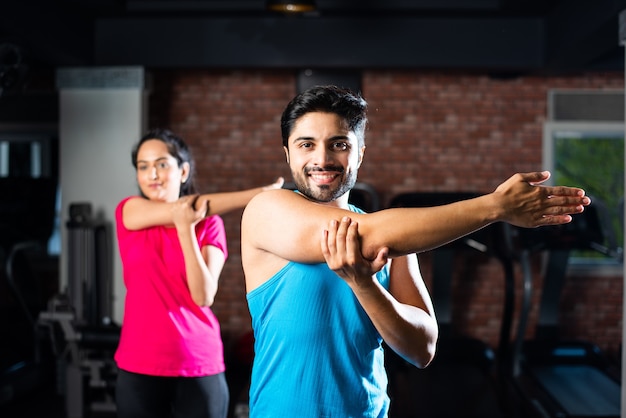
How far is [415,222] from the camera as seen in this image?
1.21m

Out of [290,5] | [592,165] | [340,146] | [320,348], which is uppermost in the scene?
[290,5]

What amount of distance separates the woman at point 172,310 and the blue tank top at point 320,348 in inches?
39.2

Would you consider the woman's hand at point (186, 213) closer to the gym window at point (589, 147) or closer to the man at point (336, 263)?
the man at point (336, 263)

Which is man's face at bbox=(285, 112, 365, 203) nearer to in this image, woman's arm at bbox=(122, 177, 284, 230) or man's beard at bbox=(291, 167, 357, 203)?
man's beard at bbox=(291, 167, 357, 203)

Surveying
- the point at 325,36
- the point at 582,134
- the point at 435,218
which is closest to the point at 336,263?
the point at 435,218

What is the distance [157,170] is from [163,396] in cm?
81

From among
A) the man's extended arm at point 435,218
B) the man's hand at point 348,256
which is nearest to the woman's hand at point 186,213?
the man's extended arm at point 435,218

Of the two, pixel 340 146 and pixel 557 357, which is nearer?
pixel 340 146

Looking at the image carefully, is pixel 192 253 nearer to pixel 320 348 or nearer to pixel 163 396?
pixel 163 396

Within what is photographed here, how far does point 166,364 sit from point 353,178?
1.20 meters

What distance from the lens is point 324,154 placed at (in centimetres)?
132

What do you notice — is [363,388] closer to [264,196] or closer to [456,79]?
[264,196]

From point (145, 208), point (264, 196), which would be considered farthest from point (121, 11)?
point (264, 196)

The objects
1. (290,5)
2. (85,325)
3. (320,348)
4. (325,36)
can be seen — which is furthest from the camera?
(325,36)
